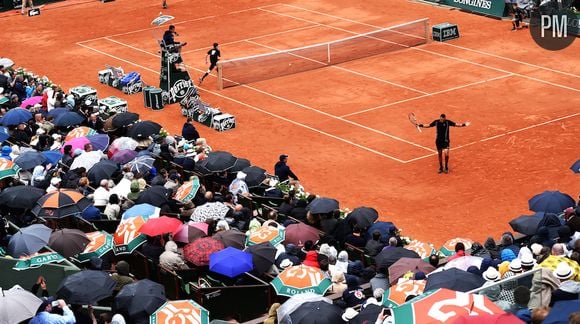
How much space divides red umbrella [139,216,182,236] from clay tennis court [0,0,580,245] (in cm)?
792

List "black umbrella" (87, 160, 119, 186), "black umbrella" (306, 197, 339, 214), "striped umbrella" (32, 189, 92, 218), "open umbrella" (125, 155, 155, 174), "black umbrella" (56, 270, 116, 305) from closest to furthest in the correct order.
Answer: "black umbrella" (56, 270, 116, 305) < "striped umbrella" (32, 189, 92, 218) < "black umbrella" (306, 197, 339, 214) < "black umbrella" (87, 160, 119, 186) < "open umbrella" (125, 155, 155, 174)

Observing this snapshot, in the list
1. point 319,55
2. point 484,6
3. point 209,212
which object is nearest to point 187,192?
point 209,212

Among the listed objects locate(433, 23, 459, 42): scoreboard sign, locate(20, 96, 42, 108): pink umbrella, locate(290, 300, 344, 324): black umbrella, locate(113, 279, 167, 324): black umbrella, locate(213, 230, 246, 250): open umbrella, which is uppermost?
locate(290, 300, 344, 324): black umbrella

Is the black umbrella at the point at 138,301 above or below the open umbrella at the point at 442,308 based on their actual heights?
below

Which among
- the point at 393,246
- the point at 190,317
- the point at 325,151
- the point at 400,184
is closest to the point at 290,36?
the point at 325,151

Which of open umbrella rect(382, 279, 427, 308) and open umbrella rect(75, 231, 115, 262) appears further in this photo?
open umbrella rect(75, 231, 115, 262)

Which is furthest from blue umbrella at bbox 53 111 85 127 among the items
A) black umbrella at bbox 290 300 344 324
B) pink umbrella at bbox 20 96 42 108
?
black umbrella at bbox 290 300 344 324

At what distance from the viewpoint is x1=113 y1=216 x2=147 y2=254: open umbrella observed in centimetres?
2128

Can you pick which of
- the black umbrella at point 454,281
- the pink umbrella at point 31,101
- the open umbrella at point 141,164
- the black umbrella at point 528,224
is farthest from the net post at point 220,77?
the black umbrella at point 454,281

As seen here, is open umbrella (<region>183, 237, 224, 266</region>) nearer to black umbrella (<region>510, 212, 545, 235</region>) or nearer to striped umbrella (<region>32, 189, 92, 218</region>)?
striped umbrella (<region>32, 189, 92, 218</region>)

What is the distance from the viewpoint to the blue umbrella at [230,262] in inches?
775

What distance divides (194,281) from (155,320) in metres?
3.97

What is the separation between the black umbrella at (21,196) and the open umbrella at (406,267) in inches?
348

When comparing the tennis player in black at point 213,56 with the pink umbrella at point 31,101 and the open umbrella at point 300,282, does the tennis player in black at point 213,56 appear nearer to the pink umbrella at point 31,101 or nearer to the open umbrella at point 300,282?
the pink umbrella at point 31,101
